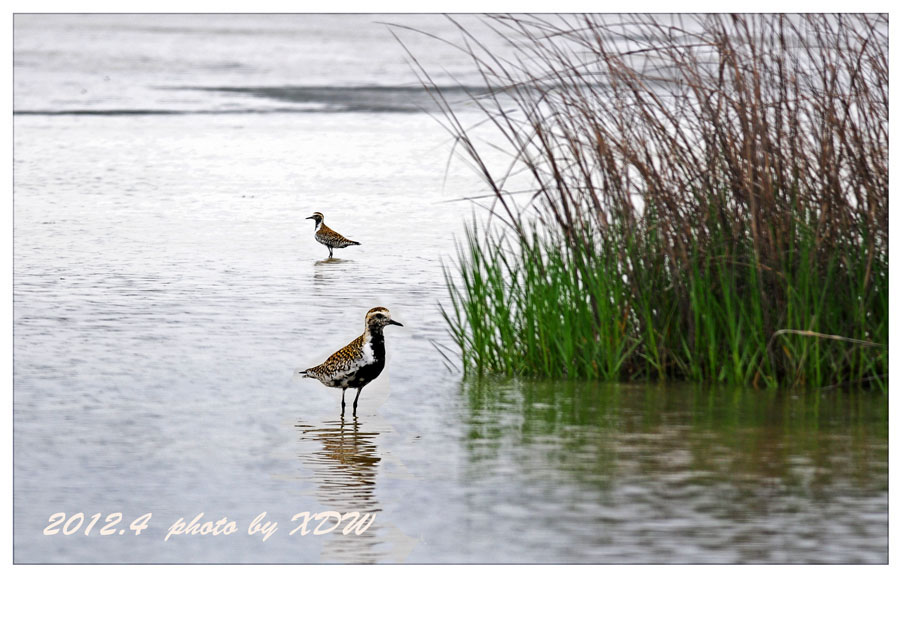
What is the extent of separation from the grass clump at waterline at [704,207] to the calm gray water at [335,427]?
0.24 m

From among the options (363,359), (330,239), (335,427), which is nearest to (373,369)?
(363,359)

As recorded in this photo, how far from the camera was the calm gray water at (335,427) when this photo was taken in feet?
14.4

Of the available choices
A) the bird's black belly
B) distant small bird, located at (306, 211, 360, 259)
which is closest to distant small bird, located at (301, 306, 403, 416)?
the bird's black belly

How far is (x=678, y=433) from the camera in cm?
540

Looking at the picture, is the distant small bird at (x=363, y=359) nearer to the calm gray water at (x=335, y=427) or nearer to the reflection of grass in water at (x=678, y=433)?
the calm gray water at (x=335, y=427)

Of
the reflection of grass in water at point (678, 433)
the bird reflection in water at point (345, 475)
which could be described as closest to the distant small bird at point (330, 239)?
the reflection of grass in water at point (678, 433)

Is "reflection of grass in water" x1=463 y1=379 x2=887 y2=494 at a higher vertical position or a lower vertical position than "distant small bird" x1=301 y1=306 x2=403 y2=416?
lower

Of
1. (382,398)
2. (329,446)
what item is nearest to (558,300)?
(382,398)

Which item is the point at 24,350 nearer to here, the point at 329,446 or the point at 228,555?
the point at 329,446

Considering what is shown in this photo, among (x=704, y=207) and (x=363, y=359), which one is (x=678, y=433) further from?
(x=363, y=359)

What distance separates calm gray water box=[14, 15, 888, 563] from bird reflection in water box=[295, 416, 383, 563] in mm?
12

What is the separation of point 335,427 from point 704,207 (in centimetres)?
190

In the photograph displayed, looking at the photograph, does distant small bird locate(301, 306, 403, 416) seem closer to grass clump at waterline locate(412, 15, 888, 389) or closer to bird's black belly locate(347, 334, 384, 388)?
bird's black belly locate(347, 334, 384, 388)

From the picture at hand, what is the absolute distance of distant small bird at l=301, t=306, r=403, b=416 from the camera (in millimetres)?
5652
